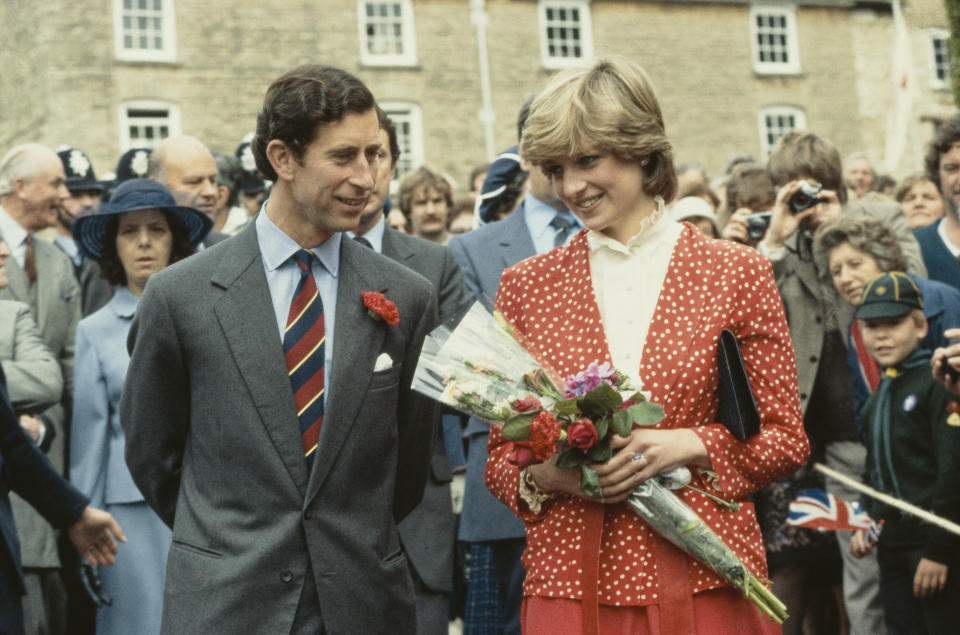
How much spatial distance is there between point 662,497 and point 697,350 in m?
0.42

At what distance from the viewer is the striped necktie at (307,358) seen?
3637 millimetres

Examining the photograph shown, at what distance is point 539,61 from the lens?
30625 millimetres

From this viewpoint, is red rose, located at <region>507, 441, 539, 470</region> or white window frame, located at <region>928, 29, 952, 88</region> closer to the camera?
red rose, located at <region>507, 441, 539, 470</region>

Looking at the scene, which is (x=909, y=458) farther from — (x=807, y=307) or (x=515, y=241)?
(x=515, y=241)

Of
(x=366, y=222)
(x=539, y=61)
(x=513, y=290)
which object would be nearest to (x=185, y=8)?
(x=539, y=61)

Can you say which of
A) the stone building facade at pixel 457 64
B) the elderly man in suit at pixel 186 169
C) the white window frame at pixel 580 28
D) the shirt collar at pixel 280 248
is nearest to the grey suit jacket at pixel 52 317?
the elderly man in suit at pixel 186 169

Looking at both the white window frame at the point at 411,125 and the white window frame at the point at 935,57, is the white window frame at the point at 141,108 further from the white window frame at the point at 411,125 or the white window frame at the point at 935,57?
the white window frame at the point at 935,57

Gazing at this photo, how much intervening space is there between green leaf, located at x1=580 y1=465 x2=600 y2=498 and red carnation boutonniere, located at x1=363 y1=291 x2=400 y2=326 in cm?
82

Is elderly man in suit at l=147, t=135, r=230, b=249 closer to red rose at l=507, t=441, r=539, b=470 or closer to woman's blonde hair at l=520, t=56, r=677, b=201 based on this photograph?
woman's blonde hair at l=520, t=56, r=677, b=201

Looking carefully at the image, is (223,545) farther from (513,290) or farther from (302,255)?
(513,290)

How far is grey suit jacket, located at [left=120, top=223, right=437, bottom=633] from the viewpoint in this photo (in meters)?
3.52

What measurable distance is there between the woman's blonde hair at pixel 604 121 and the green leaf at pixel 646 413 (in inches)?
30.4

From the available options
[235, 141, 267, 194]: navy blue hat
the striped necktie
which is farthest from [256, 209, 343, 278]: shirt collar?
[235, 141, 267, 194]: navy blue hat

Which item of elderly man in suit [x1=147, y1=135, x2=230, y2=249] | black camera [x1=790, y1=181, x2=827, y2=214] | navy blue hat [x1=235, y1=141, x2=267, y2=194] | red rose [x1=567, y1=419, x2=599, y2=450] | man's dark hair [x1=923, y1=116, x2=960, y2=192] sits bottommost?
red rose [x1=567, y1=419, x2=599, y2=450]
